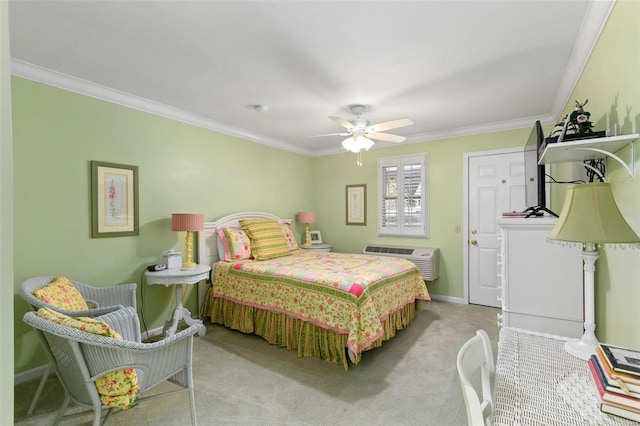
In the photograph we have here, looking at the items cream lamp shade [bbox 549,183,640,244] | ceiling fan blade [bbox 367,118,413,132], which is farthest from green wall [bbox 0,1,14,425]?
ceiling fan blade [bbox 367,118,413,132]

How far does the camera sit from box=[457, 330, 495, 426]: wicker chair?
90 centimetres

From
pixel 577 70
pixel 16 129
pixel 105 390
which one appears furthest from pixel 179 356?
pixel 577 70

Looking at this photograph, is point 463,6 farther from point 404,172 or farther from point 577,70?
point 404,172

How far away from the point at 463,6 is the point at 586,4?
27.9 inches

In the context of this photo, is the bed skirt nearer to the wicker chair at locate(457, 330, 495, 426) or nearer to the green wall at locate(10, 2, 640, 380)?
the green wall at locate(10, 2, 640, 380)

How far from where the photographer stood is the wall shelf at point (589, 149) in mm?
1489

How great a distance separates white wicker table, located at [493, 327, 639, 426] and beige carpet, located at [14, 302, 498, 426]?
3.02 ft

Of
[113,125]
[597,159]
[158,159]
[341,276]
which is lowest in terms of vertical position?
[341,276]

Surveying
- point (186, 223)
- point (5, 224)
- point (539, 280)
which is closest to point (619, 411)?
point (539, 280)

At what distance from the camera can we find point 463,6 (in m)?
1.79

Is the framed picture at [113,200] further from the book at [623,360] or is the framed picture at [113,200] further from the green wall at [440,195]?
the book at [623,360]

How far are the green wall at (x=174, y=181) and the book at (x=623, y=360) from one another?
48 centimetres

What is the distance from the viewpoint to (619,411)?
89cm

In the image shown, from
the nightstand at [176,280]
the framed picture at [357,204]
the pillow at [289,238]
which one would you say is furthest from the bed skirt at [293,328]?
the framed picture at [357,204]
